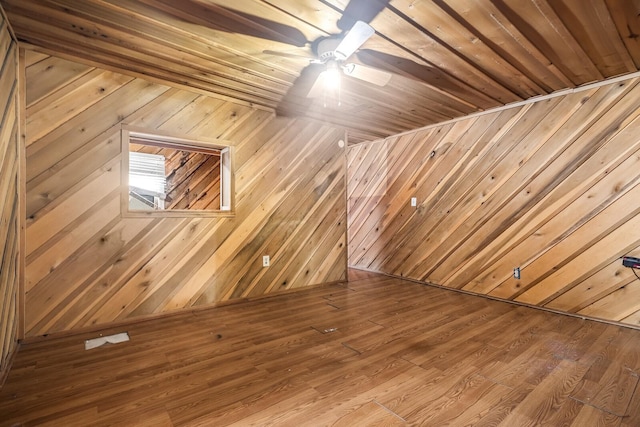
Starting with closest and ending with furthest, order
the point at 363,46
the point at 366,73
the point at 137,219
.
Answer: the point at 363,46 < the point at 366,73 < the point at 137,219

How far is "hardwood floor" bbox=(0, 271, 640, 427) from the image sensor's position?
4.91 ft

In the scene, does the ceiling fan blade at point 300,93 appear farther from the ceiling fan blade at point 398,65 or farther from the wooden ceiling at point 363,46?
the ceiling fan blade at point 398,65

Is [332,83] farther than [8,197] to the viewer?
Yes

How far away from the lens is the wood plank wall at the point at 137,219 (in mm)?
2382

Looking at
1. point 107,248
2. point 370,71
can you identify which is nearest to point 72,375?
point 107,248

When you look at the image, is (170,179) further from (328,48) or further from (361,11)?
(361,11)

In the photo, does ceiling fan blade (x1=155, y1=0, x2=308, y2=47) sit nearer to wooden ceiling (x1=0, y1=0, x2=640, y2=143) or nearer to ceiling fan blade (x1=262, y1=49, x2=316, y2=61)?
wooden ceiling (x1=0, y1=0, x2=640, y2=143)

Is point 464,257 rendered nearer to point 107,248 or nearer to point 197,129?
point 197,129

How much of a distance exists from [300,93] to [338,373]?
2.58 meters

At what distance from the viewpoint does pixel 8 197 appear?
2000mm

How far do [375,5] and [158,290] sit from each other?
300 cm

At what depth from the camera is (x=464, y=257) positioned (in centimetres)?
373

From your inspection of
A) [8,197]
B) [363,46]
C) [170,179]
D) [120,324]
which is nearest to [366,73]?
[363,46]

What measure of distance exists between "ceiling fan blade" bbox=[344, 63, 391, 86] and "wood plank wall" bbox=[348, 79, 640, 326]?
1954 mm
